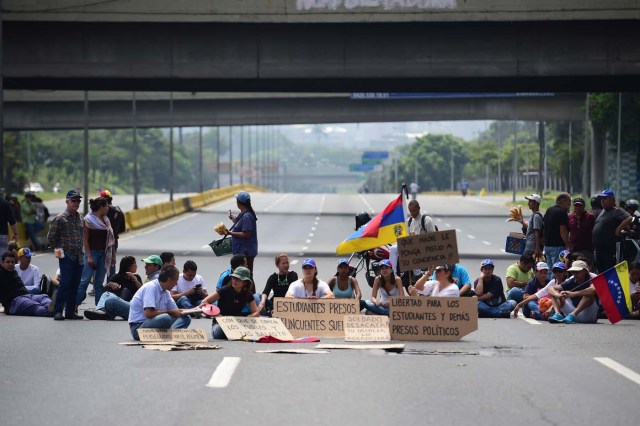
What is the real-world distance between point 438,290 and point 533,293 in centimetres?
303

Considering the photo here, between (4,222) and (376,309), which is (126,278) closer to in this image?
(376,309)

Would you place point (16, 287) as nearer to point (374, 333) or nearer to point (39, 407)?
point (374, 333)

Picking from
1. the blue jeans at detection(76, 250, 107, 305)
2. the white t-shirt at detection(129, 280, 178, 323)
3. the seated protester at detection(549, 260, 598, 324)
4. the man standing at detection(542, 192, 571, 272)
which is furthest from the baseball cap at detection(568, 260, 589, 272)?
the blue jeans at detection(76, 250, 107, 305)

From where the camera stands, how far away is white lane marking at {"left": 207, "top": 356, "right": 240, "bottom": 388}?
11.9 metres

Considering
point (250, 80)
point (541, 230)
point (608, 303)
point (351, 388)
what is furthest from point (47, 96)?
point (351, 388)

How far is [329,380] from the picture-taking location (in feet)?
40.2

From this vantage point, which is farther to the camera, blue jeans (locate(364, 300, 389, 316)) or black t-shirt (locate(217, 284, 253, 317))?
blue jeans (locate(364, 300, 389, 316))

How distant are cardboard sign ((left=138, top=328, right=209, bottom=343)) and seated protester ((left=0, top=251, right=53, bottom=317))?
13.3 feet

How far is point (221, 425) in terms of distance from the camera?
9.77 metres

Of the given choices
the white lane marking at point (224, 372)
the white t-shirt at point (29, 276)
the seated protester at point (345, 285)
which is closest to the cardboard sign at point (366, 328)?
the seated protester at point (345, 285)

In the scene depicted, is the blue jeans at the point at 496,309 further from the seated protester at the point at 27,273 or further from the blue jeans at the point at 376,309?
the seated protester at the point at 27,273

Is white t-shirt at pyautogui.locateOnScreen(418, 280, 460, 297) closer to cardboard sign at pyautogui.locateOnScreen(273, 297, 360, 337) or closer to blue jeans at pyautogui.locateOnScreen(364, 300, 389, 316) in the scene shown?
blue jeans at pyautogui.locateOnScreen(364, 300, 389, 316)

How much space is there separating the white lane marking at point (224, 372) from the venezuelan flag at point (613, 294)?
6.18m

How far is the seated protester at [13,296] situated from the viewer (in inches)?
748
